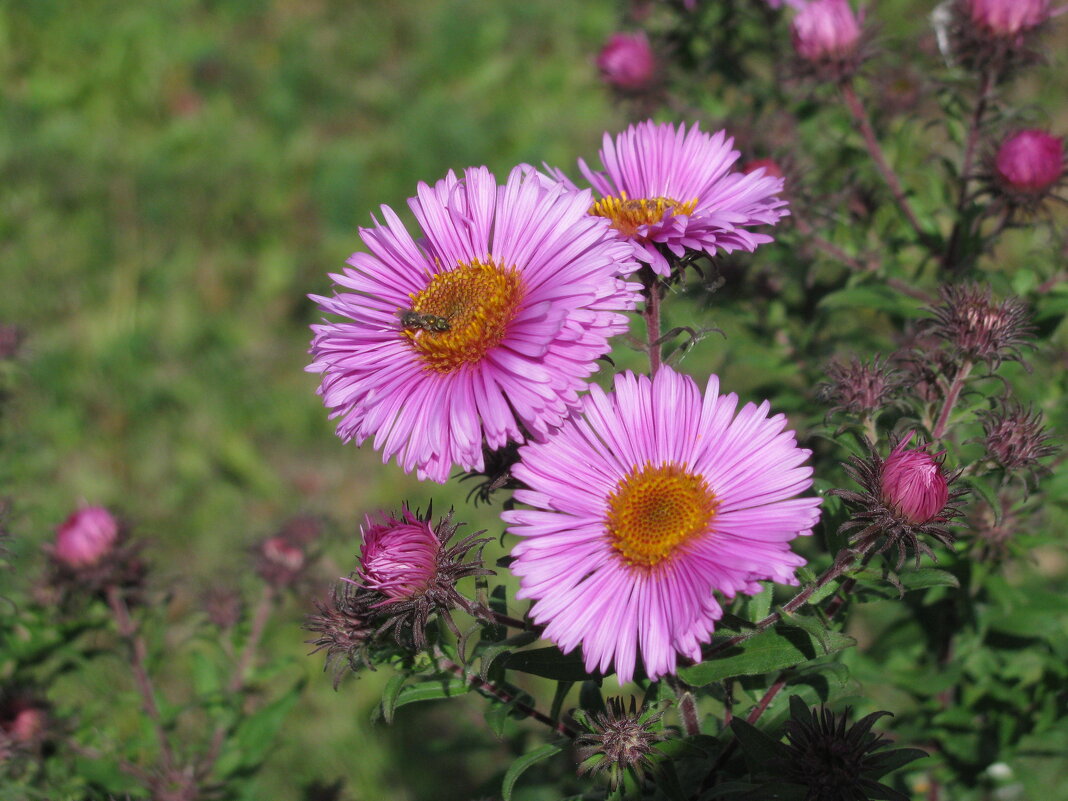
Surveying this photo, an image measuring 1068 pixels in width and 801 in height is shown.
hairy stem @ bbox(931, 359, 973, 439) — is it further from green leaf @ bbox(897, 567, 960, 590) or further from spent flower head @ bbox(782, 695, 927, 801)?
spent flower head @ bbox(782, 695, 927, 801)

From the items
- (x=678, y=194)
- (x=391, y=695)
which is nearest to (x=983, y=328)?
(x=678, y=194)

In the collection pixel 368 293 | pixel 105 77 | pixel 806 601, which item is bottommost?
pixel 806 601

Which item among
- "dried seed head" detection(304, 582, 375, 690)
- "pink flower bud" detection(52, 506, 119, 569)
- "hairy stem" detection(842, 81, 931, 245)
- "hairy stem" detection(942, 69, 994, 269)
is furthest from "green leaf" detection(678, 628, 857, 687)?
"pink flower bud" detection(52, 506, 119, 569)

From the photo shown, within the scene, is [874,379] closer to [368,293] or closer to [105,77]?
[368,293]

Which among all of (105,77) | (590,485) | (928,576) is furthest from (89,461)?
(928,576)

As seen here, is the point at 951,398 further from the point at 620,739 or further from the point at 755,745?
the point at 620,739

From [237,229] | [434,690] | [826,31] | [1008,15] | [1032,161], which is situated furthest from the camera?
[237,229]
